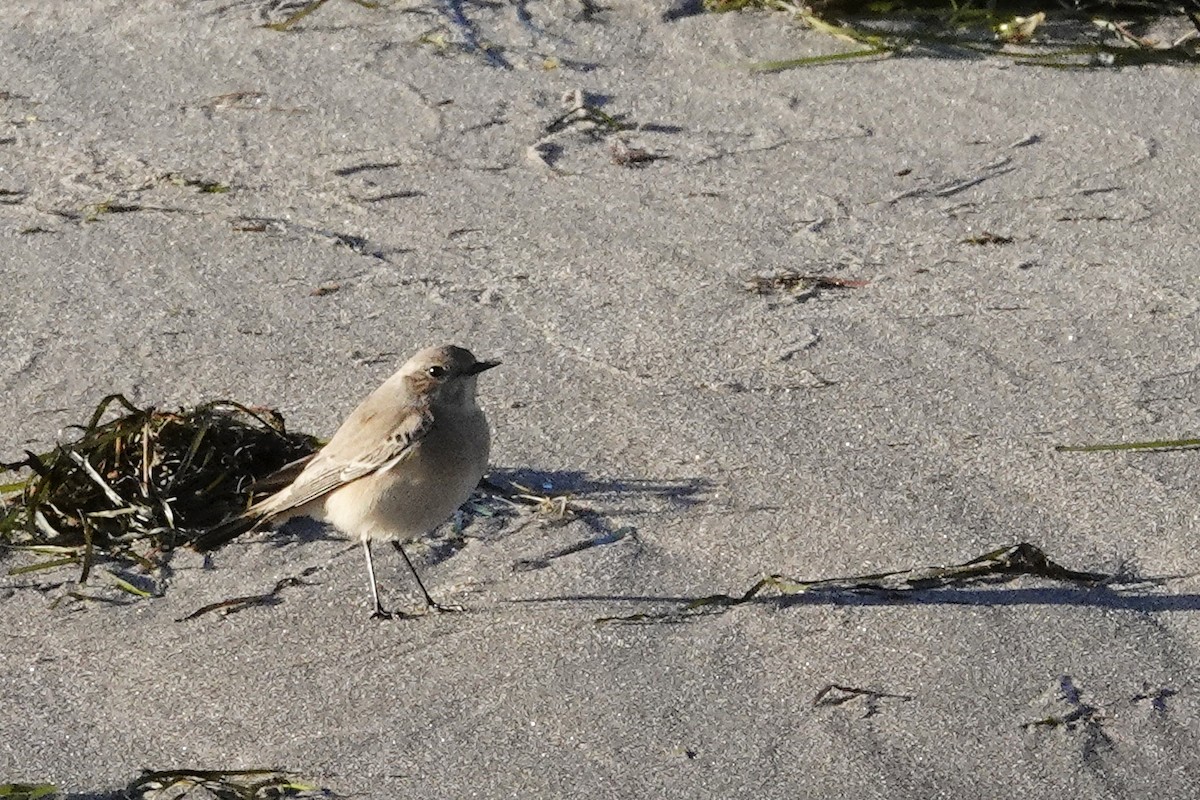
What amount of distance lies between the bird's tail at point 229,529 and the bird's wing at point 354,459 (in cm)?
7

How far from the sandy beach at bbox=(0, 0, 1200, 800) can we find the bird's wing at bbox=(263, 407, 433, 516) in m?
0.26

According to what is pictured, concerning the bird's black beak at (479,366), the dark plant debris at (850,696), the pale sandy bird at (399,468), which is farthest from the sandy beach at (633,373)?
the bird's black beak at (479,366)

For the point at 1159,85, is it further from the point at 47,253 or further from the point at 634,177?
the point at 47,253

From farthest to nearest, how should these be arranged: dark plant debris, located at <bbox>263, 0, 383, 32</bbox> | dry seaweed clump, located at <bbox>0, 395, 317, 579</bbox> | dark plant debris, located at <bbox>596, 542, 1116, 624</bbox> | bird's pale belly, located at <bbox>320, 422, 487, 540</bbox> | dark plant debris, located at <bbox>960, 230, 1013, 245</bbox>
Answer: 1. dark plant debris, located at <bbox>263, 0, 383, 32</bbox>
2. dark plant debris, located at <bbox>960, 230, 1013, 245</bbox>
3. dry seaweed clump, located at <bbox>0, 395, 317, 579</bbox>
4. bird's pale belly, located at <bbox>320, 422, 487, 540</bbox>
5. dark plant debris, located at <bbox>596, 542, 1116, 624</bbox>

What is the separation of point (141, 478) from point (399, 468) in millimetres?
1002

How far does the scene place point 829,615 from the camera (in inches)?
221

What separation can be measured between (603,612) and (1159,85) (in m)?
4.79

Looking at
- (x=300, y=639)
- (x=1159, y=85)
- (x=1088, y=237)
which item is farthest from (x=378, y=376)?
(x=1159, y=85)

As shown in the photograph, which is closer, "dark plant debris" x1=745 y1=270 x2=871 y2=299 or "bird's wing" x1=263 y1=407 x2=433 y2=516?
"bird's wing" x1=263 y1=407 x2=433 y2=516

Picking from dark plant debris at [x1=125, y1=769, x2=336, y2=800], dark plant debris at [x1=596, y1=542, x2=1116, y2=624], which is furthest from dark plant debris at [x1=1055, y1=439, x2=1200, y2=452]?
dark plant debris at [x1=125, y1=769, x2=336, y2=800]

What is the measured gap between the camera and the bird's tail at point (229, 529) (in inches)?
239

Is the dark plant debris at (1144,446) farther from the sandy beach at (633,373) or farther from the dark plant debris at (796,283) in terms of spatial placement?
the dark plant debris at (796,283)

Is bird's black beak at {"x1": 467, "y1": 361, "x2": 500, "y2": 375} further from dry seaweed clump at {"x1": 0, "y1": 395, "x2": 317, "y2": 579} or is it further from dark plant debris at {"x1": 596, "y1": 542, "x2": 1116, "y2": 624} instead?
dark plant debris at {"x1": 596, "y1": 542, "x2": 1116, "y2": 624}

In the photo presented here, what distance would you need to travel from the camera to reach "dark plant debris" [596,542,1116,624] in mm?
5680
